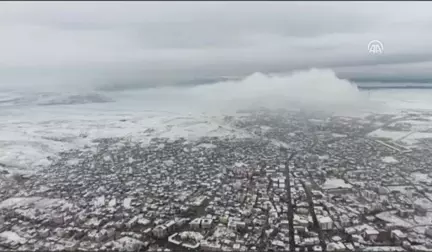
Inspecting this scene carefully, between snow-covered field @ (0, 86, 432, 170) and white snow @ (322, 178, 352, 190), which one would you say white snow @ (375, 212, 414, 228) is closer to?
white snow @ (322, 178, 352, 190)

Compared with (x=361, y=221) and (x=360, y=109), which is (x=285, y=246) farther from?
(x=360, y=109)

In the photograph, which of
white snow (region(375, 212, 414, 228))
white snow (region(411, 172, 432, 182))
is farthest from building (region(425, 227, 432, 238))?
white snow (region(411, 172, 432, 182))

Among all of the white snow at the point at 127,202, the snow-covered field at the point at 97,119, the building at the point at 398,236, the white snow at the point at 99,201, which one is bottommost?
the building at the point at 398,236

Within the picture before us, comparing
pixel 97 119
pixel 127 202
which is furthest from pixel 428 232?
pixel 97 119

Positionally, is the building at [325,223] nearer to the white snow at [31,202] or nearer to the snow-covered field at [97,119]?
the white snow at [31,202]

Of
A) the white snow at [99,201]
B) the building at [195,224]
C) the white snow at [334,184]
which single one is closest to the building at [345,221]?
Result: the white snow at [334,184]
